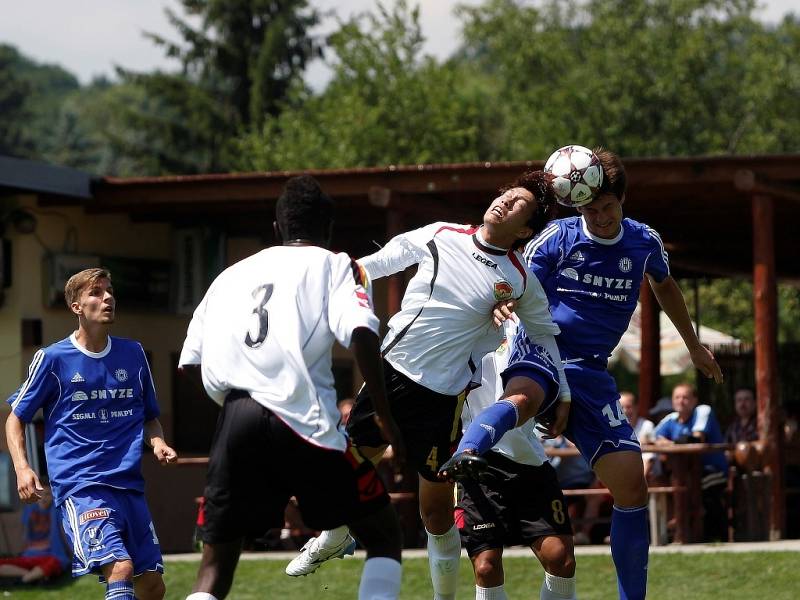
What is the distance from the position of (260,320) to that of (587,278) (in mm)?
2401

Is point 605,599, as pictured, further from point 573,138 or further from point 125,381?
point 573,138

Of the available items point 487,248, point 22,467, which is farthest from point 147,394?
point 487,248

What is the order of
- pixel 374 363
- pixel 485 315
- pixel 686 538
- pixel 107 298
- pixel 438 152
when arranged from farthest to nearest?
pixel 438 152
pixel 686 538
pixel 107 298
pixel 485 315
pixel 374 363

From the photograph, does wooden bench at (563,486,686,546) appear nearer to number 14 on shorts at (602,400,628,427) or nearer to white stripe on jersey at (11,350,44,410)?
number 14 on shorts at (602,400,628,427)

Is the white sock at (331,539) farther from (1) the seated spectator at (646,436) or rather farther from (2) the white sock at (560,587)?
(1) the seated spectator at (646,436)

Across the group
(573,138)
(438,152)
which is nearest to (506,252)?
(438,152)

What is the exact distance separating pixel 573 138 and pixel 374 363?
40531 mm

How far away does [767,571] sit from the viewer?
1033 centimetres

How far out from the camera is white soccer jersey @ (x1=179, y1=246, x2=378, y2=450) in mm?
5379

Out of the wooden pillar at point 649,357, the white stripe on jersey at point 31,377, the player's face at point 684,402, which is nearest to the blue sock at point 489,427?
the white stripe on jersey at point 31,377

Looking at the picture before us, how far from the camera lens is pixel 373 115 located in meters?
38.9

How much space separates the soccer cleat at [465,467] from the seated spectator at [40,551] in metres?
6.13

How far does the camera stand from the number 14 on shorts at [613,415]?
7.28 m

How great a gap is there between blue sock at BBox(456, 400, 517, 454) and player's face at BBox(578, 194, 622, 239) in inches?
43.3
